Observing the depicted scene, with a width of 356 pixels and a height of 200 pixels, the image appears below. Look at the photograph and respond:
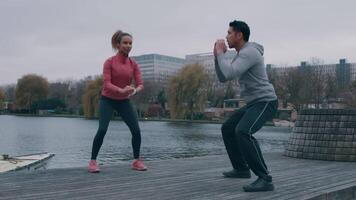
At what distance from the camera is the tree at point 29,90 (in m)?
110

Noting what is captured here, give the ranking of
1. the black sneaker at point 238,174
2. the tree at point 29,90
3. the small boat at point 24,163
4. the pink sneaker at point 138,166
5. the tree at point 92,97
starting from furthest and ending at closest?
the tree at point 29,90, the tree at point 92,97, the small boat at point 24,163, the pink sneaker at point 138,166, the black sneaker at point 238,174

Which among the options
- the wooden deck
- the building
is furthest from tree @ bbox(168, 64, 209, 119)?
the building

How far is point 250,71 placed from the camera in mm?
5184

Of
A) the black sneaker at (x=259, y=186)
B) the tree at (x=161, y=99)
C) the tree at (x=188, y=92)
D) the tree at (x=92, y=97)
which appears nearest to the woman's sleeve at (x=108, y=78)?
the black sneaker at (x=259, y=186)

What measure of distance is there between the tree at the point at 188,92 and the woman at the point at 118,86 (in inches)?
2388

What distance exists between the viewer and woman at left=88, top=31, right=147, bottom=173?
252 inches

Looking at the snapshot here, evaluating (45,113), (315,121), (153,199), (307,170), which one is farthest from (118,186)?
(45,113)

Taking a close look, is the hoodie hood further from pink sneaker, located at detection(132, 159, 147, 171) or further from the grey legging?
pink sneaker, located at detection(132, 159, 147, 171)

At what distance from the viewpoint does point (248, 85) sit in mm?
5273

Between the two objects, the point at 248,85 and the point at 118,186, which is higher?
the point at 248,85

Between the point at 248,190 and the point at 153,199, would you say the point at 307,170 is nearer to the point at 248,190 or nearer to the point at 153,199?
the point at 248,190

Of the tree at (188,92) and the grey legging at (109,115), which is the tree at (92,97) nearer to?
the tree at (188,92)

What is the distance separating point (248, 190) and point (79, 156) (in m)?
19.6

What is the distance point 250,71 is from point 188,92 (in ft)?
205
